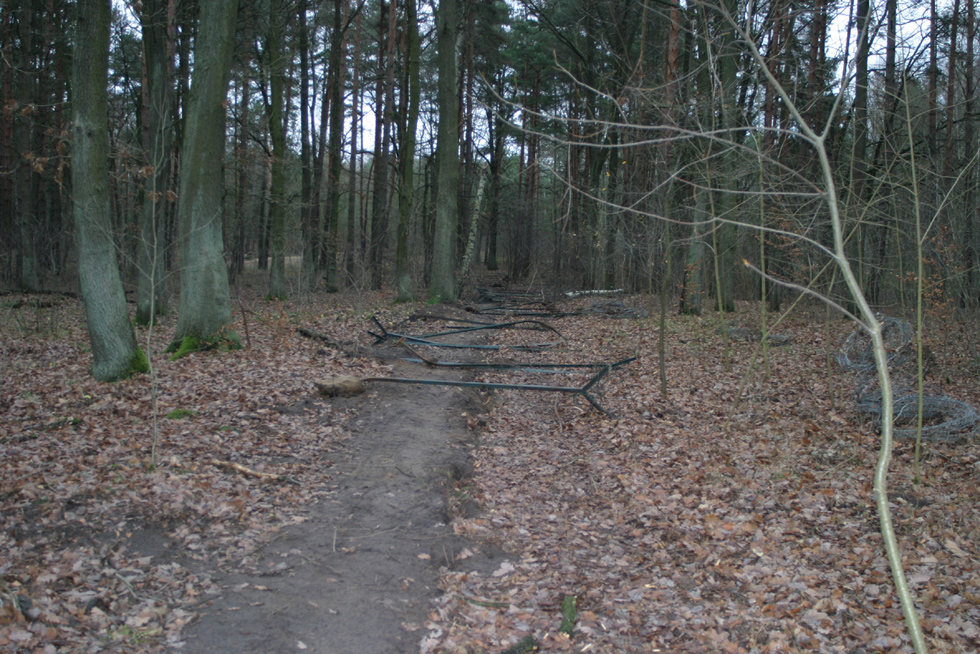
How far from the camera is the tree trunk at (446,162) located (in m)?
17.2

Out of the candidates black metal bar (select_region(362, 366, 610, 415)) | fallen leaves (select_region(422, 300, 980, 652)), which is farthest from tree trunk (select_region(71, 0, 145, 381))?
fallen leaves (select_region(422, 300, 980, 652))

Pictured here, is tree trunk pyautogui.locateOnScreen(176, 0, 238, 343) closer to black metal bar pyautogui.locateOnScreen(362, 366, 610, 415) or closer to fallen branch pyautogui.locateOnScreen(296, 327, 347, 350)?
fallen branch pyautogui.locateOnScreen(296, 327, 347, 350)

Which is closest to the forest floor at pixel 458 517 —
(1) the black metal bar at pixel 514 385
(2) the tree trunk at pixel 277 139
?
(1) the black metal bar at pixel 514 385

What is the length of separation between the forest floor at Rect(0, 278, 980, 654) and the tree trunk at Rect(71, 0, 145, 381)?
641 mm

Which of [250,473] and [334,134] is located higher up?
[334,134]

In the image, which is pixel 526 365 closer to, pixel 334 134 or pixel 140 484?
pixel 140 484

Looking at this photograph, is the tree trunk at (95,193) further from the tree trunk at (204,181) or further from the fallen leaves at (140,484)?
the tree trunk at (204,181)

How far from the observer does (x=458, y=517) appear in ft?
18.2

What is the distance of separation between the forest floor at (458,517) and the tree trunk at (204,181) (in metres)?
0.92

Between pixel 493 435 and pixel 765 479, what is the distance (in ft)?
10.4

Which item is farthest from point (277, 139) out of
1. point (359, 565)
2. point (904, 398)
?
point (904, 398)

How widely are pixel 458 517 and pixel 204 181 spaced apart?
23.8 feet

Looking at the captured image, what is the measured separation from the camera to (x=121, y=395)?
24.4ft

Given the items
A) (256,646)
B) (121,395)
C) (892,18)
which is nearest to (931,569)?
(256,646)
